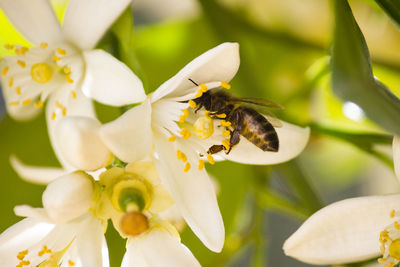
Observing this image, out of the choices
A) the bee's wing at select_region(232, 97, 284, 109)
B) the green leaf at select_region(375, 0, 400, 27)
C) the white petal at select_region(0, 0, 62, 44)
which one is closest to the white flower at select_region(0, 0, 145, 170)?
the white petal at select_region(0, 0, 62, 44)

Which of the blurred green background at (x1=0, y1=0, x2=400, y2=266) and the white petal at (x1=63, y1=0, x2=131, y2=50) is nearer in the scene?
the white petal at (x1=63, y1=0, x2=131, y2=50)

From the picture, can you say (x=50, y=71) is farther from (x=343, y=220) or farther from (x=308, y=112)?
(x=308, y=112)

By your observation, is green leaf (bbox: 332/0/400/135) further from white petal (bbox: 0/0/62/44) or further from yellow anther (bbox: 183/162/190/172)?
white petal (bbox: 0/0/62/44)

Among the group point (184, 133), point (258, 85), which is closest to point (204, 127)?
point (184, 133)

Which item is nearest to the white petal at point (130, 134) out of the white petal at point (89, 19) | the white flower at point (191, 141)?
the white flower at point (191, 141)

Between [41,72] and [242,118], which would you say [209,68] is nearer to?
[242,118]

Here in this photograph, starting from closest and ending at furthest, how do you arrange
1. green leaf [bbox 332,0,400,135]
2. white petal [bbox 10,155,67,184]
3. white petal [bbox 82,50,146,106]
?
green leaf [bbox 332,0,400,135], white petal [bbox 82,50,146,106], white petal [bbox 10,155,67,184]
